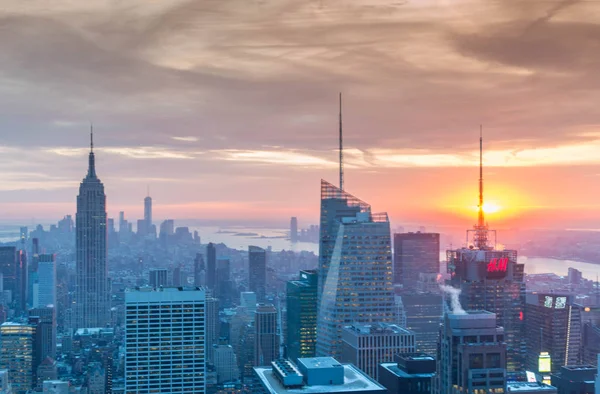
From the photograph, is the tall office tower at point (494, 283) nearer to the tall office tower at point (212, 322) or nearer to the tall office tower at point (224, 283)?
the tall office tower at point (212, 322)

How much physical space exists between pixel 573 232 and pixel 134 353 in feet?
87.9

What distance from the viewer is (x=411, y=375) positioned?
98.6 feet

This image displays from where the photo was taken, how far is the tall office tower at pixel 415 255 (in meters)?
74.2

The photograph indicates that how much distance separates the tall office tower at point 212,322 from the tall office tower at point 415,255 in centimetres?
1834

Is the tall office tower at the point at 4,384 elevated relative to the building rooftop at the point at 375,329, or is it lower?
lower

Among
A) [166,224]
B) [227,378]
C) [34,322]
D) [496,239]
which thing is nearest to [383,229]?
[496,239]

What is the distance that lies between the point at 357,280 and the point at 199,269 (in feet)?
152

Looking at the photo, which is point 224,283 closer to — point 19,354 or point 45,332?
point 45,332

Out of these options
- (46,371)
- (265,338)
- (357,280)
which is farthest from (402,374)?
(46,371)

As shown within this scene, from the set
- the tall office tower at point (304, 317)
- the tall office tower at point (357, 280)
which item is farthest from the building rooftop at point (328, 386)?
the tall office tower at point (304, 317)

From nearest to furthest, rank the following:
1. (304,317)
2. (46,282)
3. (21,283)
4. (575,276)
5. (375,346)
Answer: (375,346) < (304,317) < (575,276) < (21,283) < (46,282)

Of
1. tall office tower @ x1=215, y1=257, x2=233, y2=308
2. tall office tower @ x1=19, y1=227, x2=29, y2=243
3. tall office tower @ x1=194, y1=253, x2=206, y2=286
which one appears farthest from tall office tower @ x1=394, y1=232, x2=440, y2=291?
tall office tower @ x1=19, y1=227, x2=29, y2=243

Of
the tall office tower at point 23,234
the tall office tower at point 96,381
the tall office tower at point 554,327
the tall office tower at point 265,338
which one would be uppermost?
the tall office tower at point 23,234

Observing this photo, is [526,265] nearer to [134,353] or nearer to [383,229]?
[383,229]
